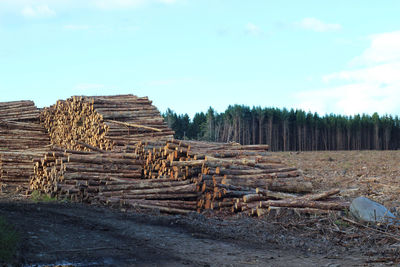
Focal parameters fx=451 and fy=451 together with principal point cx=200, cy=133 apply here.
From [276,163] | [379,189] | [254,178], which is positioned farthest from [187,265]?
[379,189]

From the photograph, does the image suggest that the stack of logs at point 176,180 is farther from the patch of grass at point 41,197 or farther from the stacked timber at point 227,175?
the patch of grass at point 41,197

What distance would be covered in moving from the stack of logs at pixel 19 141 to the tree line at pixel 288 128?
73.5 feet

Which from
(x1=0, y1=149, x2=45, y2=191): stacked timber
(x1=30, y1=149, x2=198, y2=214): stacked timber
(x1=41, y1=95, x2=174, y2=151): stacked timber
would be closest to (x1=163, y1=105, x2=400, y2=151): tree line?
(x1=41, y1=95, x2=174, y2=151): stacked timber

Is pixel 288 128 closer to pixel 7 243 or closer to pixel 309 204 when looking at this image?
pixel 309 204

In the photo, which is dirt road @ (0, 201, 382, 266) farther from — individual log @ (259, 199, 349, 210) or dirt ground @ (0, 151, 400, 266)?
individual log @ (259, 199, 349, 210)

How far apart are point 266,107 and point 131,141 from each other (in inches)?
1227

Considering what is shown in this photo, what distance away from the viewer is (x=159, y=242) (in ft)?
27.9

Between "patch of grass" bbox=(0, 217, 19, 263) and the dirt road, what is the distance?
165mm

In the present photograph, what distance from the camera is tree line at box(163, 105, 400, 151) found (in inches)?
1818

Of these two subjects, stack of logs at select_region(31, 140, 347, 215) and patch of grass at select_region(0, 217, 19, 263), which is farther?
stack of logs at select_region(31, 140, 347, 215)

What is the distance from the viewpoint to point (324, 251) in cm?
850

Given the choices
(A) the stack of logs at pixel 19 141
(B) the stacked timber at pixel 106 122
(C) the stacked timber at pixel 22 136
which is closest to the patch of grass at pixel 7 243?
(B) the stacked timber at pixel 106 122

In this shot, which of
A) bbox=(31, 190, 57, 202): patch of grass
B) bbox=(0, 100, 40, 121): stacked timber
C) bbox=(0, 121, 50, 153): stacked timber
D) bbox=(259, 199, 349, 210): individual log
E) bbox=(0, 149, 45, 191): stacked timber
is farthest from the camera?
bbox=(0, 100, 40, 121): stacked timber

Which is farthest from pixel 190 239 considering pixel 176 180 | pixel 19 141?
pixel 19 141
